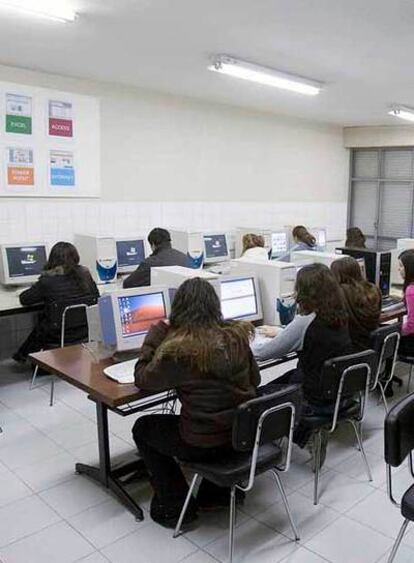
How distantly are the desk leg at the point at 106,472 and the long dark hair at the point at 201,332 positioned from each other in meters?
0.67

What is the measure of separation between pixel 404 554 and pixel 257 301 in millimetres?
1811

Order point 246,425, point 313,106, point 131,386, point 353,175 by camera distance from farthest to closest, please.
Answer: point 353,175 < point 313,106 < point 131,386 < point 246,425

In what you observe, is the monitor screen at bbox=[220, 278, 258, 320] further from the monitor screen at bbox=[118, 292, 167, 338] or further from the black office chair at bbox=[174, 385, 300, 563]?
the black office chair at bbox=[174, 385, 300, 563]

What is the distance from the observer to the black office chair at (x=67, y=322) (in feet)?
13.2

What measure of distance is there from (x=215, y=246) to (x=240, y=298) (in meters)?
2.44

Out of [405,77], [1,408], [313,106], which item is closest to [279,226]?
[313,106]

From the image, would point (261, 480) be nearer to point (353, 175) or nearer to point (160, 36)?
point (160, 36)

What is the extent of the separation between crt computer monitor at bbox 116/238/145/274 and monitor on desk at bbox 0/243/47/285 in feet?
2.47

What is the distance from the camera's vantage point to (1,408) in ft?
12.3

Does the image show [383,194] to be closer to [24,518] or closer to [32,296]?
[32,296]

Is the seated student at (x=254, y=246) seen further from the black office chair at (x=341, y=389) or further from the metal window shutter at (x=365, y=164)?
the metal window shutter at (x=365, y=164)

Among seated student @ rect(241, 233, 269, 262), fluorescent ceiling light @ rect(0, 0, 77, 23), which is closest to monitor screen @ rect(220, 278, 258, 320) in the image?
seated student @ rect(241, 233, 269, 262)

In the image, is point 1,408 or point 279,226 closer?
point 1,408

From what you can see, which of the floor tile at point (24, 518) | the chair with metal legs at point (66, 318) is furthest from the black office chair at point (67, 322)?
the floor tile at point (24, 518)
